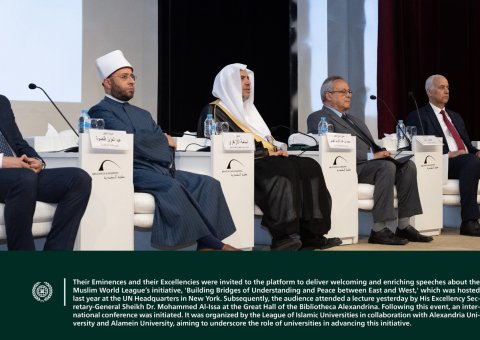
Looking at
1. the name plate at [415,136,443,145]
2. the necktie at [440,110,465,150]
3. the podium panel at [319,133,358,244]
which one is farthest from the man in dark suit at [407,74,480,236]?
the podium panel at [319,133,358,244]

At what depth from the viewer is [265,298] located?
179cm

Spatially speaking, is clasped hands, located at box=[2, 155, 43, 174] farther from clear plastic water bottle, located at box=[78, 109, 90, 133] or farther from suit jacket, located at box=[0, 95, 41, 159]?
clear plastic water bottle, located at box=[78, 109, 90, 133]

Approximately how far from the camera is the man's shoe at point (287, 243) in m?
4.49

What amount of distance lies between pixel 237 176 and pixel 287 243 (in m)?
0.47

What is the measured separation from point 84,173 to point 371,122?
5113mm

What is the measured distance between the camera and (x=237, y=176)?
443 centimetres

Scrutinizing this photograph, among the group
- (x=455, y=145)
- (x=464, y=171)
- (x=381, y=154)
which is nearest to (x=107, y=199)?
(x=381, y=154)

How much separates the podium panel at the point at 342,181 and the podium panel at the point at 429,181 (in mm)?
683

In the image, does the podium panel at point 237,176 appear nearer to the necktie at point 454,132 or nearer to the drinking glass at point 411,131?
the drinking glass at point 411,131

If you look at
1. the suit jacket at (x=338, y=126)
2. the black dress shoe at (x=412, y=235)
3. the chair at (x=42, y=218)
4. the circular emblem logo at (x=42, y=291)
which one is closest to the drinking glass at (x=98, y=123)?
the chair at (x=42, y=218)

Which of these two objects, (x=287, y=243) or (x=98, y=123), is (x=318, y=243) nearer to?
(x=287, y=243)

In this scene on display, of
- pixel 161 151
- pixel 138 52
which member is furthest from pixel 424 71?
pixel 161 151

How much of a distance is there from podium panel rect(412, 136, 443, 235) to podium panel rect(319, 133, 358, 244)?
2.24 feet

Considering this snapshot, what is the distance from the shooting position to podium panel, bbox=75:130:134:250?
142 inches
